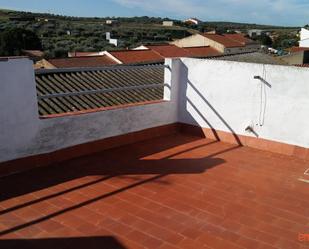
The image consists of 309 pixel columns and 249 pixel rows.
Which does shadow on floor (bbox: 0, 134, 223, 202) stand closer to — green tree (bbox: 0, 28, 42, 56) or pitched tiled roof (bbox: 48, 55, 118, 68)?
pitched tiled roof (bbox: 48, 55, 118, 68)

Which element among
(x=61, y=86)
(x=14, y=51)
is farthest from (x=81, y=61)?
(x=61, y=86)

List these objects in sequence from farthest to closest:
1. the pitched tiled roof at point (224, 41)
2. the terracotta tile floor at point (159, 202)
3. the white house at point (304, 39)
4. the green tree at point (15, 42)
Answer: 1. the white house at point (304, 39)
2. the pitched tiled roof at point (224, 41)
3. the green tree at point (15, 42)
4. the terracotta tile floor at point (159, 202)

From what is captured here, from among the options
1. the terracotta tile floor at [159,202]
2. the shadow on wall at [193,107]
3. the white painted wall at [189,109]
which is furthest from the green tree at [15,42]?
the terracotta tile floor at [159,202]

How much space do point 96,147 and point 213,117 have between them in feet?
7.10

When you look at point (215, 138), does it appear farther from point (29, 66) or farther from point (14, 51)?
point (14, 51)

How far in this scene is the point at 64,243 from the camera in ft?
9.80

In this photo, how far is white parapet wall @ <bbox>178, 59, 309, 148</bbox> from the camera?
17.2 feet

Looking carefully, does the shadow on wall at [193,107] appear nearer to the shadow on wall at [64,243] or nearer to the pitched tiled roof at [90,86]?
the pitched tiled roof at [90,86]

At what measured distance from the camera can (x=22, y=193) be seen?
389 centimetres

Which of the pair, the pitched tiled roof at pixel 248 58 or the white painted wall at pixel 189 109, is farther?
the pitched tiled roof at pixel 248 58

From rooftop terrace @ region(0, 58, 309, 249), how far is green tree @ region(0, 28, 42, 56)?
109 feet

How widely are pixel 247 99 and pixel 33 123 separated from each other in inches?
132

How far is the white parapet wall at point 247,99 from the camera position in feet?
17.2

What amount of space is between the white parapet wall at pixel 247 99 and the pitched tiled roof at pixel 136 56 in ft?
68.6
